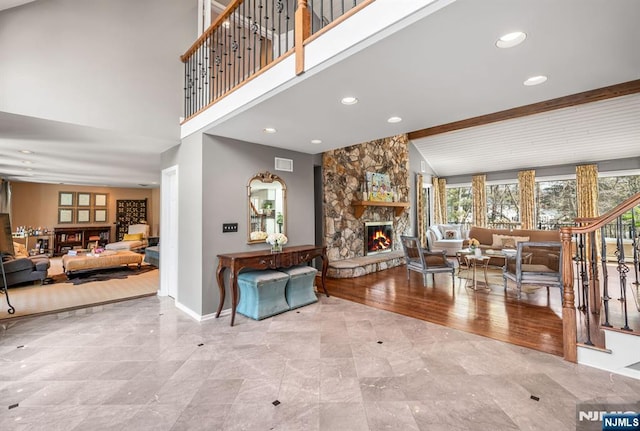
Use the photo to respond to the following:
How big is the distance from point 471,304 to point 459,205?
8196 millimetres

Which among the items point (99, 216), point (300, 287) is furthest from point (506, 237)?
point (99, 216)

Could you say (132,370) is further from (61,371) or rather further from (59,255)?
(59,255)

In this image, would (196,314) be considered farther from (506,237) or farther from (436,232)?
(436,232)

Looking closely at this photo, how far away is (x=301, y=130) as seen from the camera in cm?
363

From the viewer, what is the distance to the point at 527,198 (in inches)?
363

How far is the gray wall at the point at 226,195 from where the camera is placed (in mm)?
3684

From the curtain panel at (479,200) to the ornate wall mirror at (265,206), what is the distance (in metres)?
8.62

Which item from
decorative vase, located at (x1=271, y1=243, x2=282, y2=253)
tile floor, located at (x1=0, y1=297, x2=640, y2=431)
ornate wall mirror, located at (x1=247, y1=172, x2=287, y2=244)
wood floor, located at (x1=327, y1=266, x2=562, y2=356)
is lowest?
tile floor, located at (x1=0, y1=297, x2=640, y2=431)

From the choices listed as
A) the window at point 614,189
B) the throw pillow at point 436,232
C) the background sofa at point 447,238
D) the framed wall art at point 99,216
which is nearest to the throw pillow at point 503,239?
the background sofa at point 447,238

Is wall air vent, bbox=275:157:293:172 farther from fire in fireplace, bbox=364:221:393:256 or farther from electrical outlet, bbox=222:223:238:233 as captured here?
fire in fireplace, bbox=364:221:393:256

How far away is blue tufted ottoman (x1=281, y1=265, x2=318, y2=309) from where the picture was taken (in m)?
3.95

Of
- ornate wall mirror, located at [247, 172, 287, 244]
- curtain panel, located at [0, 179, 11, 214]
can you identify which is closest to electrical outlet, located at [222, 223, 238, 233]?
ornate wall mirror, located at [247, 172, 287, 244]

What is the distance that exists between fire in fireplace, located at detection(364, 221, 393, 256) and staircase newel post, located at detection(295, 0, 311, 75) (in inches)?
210

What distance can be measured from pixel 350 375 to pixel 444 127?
7.54m
